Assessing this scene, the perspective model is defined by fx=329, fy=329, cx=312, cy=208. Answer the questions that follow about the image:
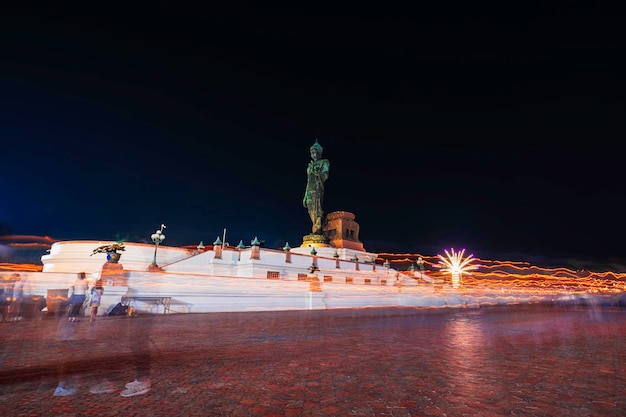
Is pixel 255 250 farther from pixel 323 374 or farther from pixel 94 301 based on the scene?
pixel 323 374

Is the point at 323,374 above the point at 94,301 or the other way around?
the other way around

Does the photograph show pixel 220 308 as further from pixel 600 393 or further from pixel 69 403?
pixel 600 393

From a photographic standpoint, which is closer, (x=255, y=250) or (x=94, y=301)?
(x=94, y=301)

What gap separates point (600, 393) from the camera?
15.3ft

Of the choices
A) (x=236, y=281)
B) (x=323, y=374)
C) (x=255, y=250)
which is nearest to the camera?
(x=323, y=374)

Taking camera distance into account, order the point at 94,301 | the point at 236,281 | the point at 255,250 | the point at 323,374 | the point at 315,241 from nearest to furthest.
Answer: the point at 323,374
the point at 94,301
the point at 236,281
the point at 255,250
the point at 315,241

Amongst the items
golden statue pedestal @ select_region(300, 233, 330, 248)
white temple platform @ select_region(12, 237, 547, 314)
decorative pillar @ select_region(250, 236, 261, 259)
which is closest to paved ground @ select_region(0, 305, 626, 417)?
white temple platform @ select_region(12, 237, 547, 314)

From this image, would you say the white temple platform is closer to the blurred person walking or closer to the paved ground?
the blurred person walking

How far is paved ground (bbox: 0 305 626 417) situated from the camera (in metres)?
4.03

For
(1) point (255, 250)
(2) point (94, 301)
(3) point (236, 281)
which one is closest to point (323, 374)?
(2) point (94, 301)

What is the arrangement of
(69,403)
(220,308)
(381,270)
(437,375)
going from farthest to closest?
(381,270) < (220,308) < (437,375) < (69,403)

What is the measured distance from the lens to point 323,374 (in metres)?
5.64

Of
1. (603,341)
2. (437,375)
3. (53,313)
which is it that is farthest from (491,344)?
(53,313)

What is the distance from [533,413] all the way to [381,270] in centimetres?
3763
